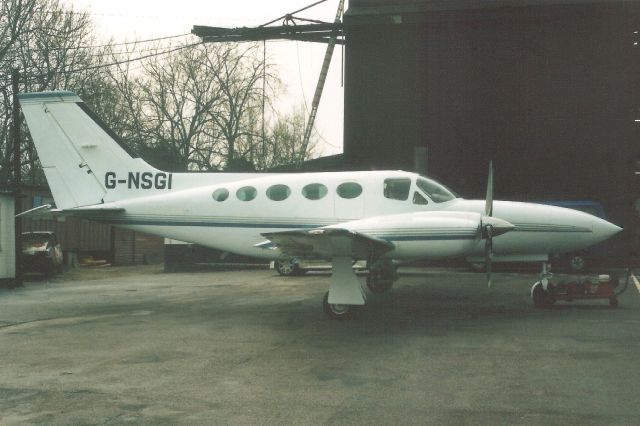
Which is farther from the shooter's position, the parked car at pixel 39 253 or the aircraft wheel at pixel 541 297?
the parked car at pixel 39 253

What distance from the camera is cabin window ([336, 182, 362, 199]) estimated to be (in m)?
14.0

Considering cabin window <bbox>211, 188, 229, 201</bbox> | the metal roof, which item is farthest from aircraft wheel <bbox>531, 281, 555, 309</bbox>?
the metal roof

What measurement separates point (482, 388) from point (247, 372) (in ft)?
9.01

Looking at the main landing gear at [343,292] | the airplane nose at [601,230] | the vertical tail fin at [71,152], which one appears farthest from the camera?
the vertical tail fin at [71,152]

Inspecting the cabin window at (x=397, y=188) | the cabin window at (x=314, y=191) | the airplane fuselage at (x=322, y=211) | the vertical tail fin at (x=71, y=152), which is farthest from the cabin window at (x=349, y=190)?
the vertical tail fin at (x=71, y=152)

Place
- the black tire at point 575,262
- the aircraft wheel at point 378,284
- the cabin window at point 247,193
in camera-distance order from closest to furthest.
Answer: the cabin window at point 247,193 < the aircraft wheel at point 378,284 < the black tire at point 575,262

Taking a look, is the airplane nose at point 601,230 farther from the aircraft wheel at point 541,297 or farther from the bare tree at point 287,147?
the bare tree at point 287,147

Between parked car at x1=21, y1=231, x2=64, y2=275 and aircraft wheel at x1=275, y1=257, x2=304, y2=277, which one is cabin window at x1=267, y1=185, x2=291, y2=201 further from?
parked car at x1=21, y1=231, x2=64, y2=275

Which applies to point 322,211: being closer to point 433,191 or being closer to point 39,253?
point 433,191

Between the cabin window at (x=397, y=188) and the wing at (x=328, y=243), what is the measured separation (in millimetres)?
1584

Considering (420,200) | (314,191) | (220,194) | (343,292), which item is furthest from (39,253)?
(420,200)

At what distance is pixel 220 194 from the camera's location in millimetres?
14797

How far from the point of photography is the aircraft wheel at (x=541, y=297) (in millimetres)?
13898

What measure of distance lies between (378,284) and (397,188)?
11.0 ft
